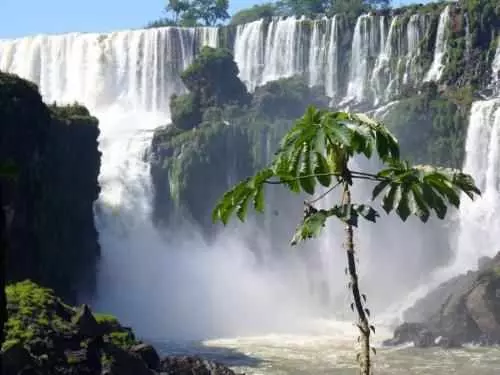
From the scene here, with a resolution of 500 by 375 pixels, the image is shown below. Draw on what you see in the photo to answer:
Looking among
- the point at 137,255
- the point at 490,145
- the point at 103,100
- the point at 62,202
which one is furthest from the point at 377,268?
the point at 103,100

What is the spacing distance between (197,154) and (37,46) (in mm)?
20402

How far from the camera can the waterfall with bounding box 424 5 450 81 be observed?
6582cm

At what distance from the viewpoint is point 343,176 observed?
27.6ft

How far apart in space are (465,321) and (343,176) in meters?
34.1

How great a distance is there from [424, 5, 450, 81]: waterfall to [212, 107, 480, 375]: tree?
2299 inches

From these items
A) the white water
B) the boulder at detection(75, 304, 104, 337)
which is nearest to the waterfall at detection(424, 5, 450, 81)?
the white water

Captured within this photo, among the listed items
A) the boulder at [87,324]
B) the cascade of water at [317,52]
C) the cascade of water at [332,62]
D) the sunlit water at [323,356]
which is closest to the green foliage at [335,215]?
the boulder at [87,324]

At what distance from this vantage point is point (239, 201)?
8.39m

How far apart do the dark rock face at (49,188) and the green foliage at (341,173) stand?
2641cm

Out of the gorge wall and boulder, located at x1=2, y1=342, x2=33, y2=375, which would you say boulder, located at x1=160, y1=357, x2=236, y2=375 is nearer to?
boulder, located at x1=2, y1=342, x2=33, y2=375

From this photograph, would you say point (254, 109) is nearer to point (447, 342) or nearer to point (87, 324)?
point (447, 342)

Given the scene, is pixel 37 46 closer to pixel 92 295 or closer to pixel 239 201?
pixel 92 295

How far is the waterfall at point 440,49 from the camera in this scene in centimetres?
6582

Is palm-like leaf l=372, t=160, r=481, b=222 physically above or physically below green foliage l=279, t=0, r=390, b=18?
below
